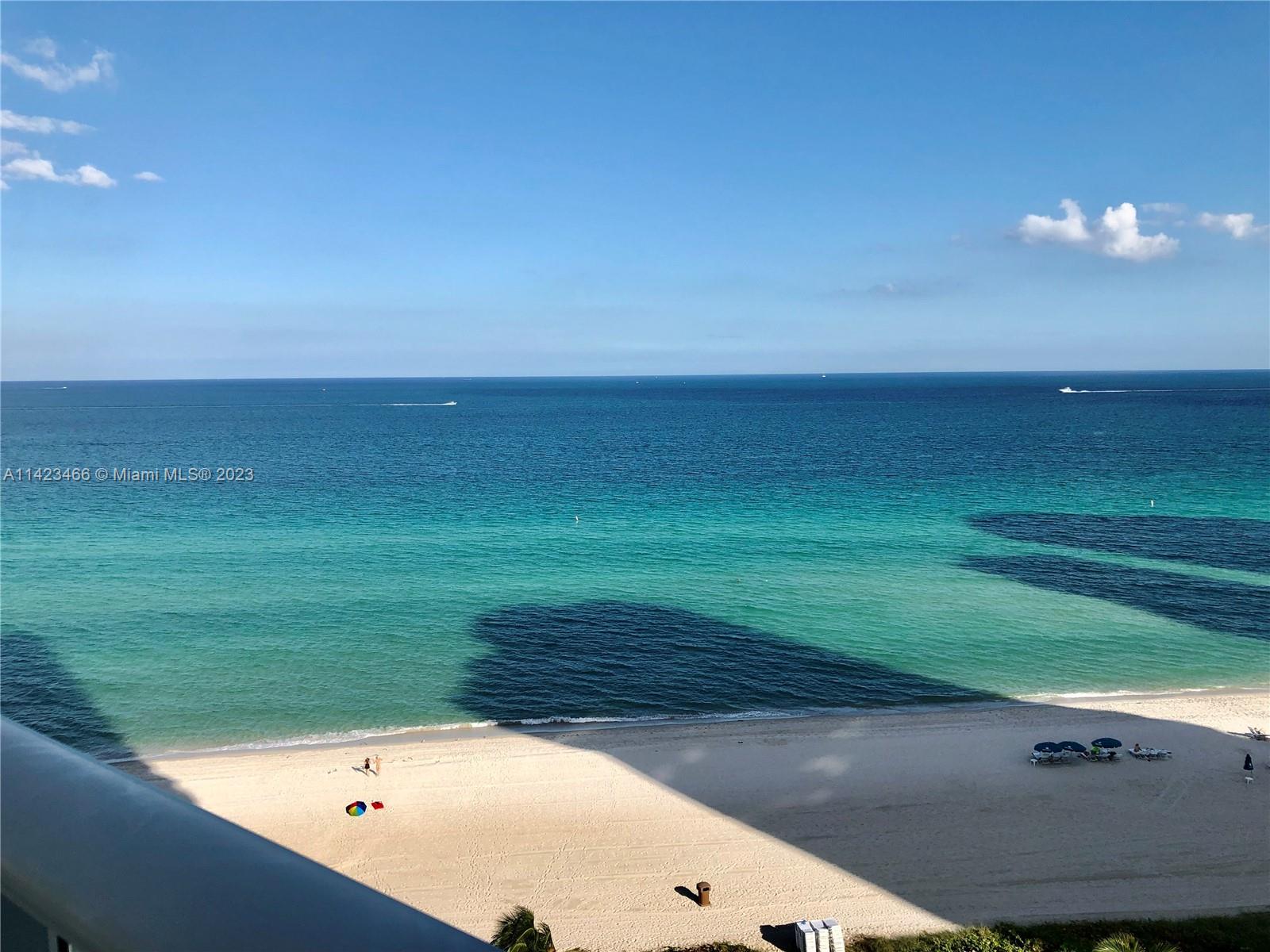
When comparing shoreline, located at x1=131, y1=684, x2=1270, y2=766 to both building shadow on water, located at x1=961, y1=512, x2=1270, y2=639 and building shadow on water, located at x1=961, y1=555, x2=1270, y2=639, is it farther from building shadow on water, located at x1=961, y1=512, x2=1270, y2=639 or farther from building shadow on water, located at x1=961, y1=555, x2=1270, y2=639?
building shadow on water, located at x1=961, y1=512, x2=1270, y2=639

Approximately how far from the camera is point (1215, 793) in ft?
78.1

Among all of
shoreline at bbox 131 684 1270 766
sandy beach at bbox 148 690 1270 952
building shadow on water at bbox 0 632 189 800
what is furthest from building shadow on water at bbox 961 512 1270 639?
building shadow on water at bbox 0 632 189 800

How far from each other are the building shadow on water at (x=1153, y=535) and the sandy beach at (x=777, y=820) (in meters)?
22.3

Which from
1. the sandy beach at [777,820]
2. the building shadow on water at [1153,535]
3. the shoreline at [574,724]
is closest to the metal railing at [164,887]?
the sandy beach at [777,820]

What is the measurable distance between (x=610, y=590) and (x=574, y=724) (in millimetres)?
14251

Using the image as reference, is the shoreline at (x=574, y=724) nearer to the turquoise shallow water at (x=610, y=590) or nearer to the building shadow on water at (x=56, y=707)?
the turquoise shallow water at (x=610, y=590)

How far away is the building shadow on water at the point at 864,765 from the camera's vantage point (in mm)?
20234

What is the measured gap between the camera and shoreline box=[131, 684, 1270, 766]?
90.2 feet

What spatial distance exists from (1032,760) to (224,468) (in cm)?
8481

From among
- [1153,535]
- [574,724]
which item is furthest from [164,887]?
[1153,535]

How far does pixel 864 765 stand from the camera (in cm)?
2530

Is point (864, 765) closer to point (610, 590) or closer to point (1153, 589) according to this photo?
point (610, 590)

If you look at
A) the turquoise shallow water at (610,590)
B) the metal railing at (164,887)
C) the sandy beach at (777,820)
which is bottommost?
the sandy beach at (777,820)

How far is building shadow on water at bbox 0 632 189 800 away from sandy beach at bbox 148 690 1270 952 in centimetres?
205
